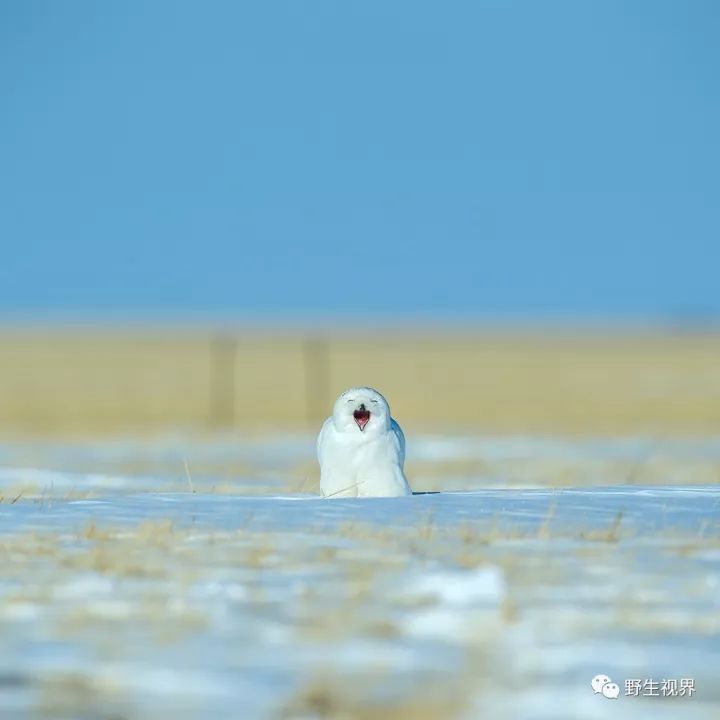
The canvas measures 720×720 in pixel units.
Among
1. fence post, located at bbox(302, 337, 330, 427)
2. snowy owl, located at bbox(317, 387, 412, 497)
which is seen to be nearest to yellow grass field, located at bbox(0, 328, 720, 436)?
fence post, located at bbox(302, 337, 330, 427)

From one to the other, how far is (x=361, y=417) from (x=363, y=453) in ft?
0.73

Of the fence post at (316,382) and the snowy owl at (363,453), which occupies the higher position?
the fence post at (316,382)

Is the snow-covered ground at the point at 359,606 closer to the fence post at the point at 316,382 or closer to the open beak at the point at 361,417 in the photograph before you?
the open beak at the point at 361,417

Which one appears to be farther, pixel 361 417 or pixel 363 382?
pixel 363 382

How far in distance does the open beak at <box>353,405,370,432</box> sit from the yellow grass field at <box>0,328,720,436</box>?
17653 mm

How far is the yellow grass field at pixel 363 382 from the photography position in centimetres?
3094

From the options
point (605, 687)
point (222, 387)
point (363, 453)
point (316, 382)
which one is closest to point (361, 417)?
point (363, 453)

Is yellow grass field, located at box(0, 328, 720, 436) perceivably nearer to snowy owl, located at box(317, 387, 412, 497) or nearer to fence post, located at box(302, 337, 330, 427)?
fence post, located at box(302, 337, 330, 427)

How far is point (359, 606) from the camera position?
5914mm

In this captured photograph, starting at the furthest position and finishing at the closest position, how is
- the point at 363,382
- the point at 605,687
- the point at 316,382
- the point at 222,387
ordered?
the point at 222,387, the point at 363,382, the point at 316,382, the point at 605,687

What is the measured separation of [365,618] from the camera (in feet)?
18.9

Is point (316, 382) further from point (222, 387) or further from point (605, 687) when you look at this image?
point (605, 687)

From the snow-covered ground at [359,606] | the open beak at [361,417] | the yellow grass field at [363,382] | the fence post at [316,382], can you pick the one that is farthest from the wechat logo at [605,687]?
the fence post at [316,382]

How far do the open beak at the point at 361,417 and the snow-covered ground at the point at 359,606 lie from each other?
758mm
